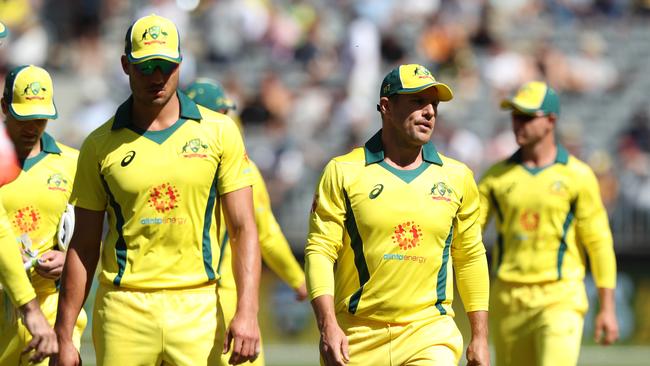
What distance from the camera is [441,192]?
744 cm

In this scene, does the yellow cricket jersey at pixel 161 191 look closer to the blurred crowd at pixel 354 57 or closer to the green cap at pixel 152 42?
the green cap at pixel 152 42

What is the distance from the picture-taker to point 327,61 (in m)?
20.7

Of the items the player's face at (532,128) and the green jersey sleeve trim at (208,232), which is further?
the player's face at (532,128)

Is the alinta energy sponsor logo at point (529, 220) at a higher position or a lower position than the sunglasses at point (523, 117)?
lower

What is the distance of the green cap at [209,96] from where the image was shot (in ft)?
32.6

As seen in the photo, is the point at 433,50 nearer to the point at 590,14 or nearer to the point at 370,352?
the point at 590,14

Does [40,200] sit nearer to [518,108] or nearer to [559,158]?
[518,108]

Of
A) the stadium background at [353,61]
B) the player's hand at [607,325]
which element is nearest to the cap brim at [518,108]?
the player's hand at [607,325]

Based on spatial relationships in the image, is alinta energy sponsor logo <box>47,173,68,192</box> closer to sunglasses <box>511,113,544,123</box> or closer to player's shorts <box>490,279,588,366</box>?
player's shorts <box>490,279,588,366</box>

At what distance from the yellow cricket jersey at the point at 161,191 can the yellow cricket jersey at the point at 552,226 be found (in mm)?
3575

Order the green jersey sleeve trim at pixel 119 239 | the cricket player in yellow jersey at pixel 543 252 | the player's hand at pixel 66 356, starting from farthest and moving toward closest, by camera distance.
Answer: the cricket player in yellow jersey at pixel 543 252
the green jersey sleeve trim at pixel 119 239
the player's hand at pixel 66 356

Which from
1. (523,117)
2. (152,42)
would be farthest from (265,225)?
(152,42)

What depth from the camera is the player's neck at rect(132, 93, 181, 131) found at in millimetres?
7203

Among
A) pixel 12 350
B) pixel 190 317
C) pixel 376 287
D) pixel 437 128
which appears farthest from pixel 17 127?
pixel 437 128
